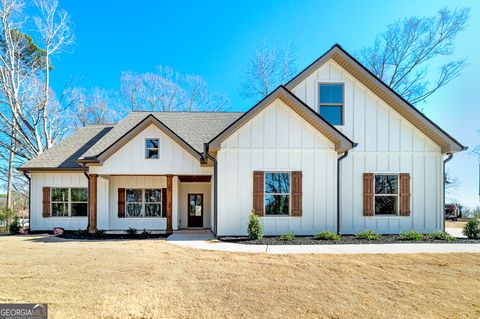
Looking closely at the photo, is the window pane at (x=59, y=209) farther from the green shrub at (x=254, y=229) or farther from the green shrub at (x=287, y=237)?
the green shrub at (x=287, y=237)

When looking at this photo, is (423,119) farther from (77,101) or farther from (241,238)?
(77,101)

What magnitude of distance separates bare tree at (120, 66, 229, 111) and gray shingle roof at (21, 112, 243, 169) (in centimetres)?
1068

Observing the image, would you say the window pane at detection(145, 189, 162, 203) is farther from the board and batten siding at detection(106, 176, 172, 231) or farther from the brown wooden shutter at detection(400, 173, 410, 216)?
the brown wooden shutter at detection(400, 173, 410, 216)

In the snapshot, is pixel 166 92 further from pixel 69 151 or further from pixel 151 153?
pixel 151 153

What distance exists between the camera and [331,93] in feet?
36.9

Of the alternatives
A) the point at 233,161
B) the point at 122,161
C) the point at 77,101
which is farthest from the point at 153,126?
the point at 77,101

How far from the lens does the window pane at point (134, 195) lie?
523 inches

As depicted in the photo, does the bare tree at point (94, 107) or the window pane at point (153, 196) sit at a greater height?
the bare tree at point (94, 107)

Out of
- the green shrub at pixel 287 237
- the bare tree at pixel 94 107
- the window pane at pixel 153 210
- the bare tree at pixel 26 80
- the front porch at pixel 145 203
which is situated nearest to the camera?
the green shrub at pixel 287 237

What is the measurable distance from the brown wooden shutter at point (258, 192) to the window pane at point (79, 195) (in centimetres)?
845

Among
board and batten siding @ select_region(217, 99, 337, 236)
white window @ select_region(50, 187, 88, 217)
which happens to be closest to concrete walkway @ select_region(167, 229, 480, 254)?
board and batten siding @ select_region(217, 99, 337, 236)

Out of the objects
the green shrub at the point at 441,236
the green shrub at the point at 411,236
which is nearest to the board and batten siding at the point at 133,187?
the green shrub at the point at 411,236

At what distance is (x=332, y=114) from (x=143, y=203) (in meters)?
9.58

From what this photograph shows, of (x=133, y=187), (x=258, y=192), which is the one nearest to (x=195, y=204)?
(x=133, y=187)
